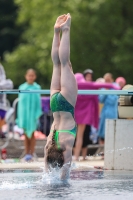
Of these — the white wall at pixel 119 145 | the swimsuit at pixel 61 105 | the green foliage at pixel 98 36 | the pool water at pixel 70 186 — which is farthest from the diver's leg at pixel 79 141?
the green foliage at pixel 98 36

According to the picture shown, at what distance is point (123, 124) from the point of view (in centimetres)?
1232

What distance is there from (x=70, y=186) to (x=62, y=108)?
118cm

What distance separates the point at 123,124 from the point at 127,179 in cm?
202

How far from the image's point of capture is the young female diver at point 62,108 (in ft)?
32.4

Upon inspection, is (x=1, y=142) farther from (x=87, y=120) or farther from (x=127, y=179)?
(x=127, y=179)

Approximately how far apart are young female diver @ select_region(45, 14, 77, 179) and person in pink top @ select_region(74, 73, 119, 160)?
560 centimetres

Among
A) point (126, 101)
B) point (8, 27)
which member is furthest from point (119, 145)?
point (8, 27)

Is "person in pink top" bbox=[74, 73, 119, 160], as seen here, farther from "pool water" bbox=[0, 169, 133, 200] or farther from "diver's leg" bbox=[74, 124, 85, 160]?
"pool water" bbox=[0, 169, 133, 200]

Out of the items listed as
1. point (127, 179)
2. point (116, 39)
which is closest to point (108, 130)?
point (127, 179)

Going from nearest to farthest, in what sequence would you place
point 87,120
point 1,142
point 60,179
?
point 60,179 → point 87,120 → point 1,142

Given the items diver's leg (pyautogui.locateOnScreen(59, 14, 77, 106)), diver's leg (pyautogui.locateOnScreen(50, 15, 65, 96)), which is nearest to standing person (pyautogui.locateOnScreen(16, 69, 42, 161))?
diver's leg (pyautogui.locateOnScreen(50, 15, 65, 96))

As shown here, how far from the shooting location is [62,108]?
33.3ft

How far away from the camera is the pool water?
8352 millimetres

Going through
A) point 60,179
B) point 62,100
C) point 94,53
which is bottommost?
point 60,179
